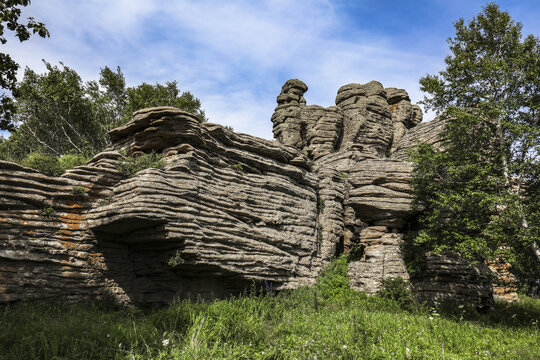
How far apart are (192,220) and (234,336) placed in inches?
211

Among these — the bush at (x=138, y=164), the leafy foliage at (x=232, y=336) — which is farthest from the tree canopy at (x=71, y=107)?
the leafy foliage at (x=232, y=336)

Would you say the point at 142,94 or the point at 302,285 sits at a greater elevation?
the point at 142,94

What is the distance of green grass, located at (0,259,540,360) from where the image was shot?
6.45 meters

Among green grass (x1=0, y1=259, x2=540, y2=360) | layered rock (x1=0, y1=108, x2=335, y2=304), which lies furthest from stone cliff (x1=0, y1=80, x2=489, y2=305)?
green grass (x1=0, y1=259, x2=540, y2=360)

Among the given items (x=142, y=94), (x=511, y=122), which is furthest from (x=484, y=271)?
(x=142, y=94)

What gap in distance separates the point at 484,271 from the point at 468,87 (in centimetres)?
949

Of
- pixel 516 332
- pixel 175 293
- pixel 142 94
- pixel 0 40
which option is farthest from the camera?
pixel 142 94

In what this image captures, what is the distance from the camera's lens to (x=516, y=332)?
10.4m

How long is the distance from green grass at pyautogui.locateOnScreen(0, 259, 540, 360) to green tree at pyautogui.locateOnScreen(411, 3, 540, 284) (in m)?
3.94

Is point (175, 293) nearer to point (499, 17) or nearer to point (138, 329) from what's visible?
point (138, 329)

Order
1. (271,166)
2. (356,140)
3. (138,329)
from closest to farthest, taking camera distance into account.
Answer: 1. (138,329)
2. (271,166)
3. (356,140)

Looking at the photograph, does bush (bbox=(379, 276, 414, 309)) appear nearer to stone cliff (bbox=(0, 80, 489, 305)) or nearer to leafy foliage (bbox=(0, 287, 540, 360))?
stone cliff (bbox=(0, 80, 489, 305))

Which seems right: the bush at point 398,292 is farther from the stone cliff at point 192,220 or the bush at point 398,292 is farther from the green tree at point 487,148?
the green tree at point 487,148

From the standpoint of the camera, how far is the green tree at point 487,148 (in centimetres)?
1252
